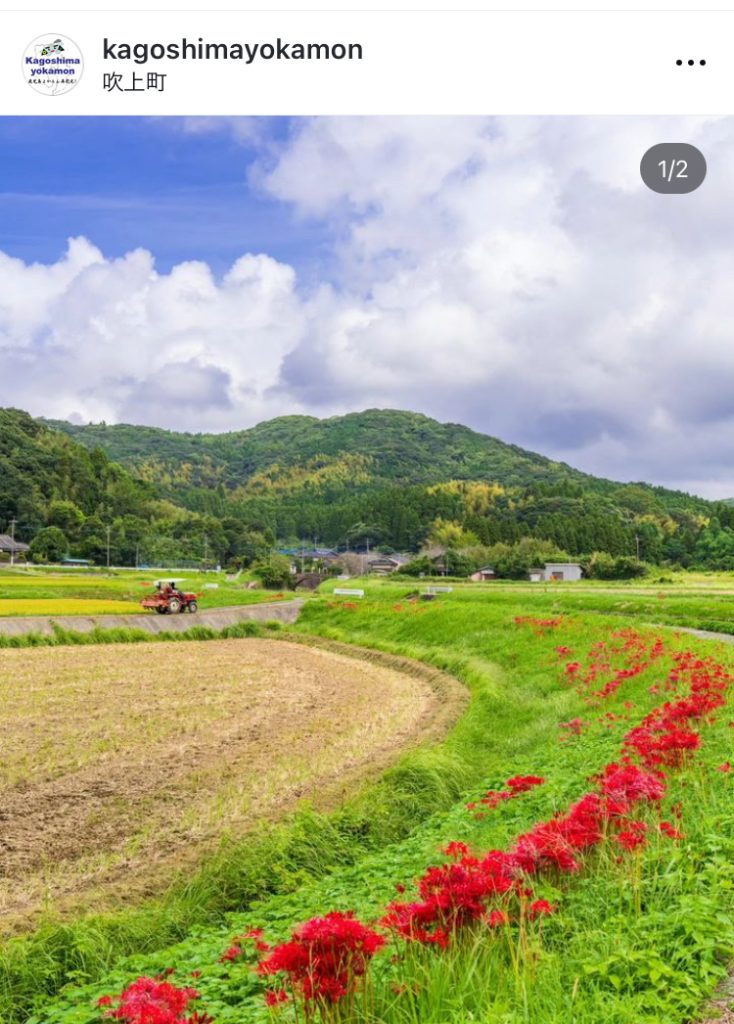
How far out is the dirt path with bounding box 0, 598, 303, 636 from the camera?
32125mm

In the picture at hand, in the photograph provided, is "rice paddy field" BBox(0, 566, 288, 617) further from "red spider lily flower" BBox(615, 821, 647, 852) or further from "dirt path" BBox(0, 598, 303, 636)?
"red spider lily flower" BBox(615, 821, 647, 852)

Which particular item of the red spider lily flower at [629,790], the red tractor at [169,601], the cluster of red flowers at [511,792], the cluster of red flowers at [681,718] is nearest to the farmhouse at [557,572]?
the red tractor at [169,601]

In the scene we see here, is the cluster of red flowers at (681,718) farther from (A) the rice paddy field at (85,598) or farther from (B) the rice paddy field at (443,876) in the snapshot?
(A) the rice paddy field at (85,598)

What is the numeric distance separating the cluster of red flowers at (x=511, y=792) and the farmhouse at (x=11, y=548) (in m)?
78.4

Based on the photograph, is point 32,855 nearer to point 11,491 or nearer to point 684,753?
point 684,753

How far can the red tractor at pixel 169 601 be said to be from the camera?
134ft

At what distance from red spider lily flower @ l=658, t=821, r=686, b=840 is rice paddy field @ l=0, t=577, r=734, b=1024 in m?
0.04

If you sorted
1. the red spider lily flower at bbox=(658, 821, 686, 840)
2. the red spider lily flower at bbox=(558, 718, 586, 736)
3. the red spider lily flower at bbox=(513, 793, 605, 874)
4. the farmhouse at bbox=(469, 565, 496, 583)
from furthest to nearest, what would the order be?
the farmhouse at bbox=(469, 565, 496, 583) < the red spider lily flower at bbox=(558, 718, 586, 736) < the red spider lily flower at bbox=(658, 821, 686, 840) < the red spider lily flower at bbox=(513, 793, 605, 874)

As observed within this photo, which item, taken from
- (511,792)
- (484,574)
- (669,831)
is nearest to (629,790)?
(669,831)

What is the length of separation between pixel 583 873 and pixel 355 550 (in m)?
136

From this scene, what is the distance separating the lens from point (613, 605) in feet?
107

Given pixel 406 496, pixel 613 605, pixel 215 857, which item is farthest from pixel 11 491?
pixel 215 857

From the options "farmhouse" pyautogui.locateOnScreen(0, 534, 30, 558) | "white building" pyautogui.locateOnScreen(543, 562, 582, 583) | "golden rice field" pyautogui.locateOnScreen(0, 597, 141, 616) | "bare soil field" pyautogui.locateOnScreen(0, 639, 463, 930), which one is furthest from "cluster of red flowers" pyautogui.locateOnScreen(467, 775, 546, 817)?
A: "farmhouse" pyautogui.locateOnScreen(0, 534, 30, 558)

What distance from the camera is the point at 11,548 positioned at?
80.7 metres
